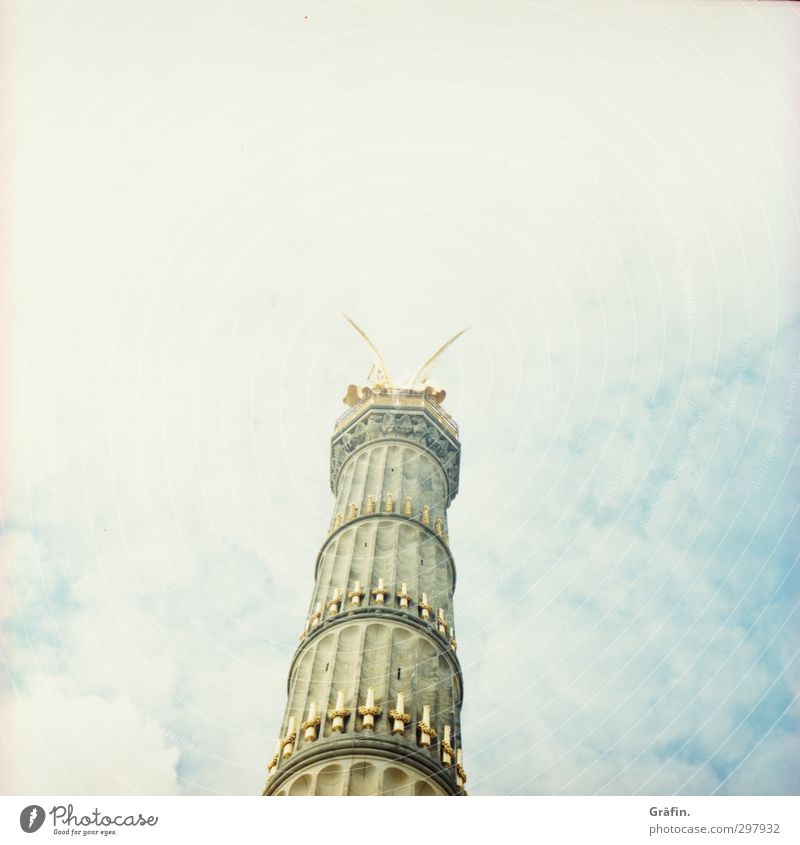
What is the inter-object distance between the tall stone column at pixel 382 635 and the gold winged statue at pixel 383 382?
257 centimetres

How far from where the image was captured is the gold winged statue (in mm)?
54094

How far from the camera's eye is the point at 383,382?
2149 inches
